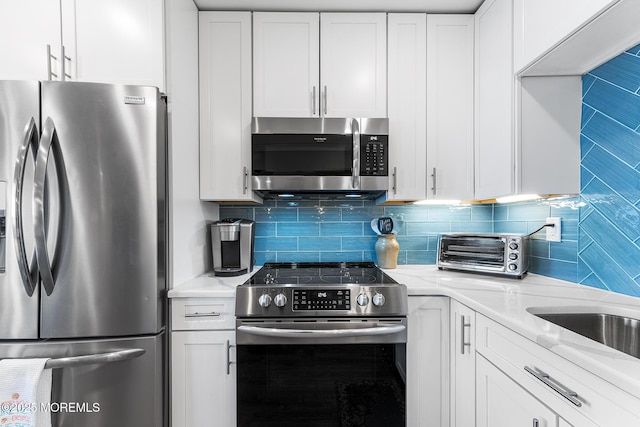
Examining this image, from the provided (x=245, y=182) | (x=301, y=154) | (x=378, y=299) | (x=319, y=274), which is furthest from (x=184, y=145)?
(x=378, y=299)

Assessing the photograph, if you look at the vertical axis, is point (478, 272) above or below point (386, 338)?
above

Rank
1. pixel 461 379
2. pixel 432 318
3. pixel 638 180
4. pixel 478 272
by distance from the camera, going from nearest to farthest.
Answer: pixel 638 180
pixel 461 379
pixel 432 318
pixel 478 272

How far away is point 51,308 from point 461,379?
1.78 meters

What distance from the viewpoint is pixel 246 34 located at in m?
1.79

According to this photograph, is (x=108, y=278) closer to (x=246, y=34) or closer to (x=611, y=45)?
(x=246, y=34)

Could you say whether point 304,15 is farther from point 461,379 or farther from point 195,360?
point 461,379

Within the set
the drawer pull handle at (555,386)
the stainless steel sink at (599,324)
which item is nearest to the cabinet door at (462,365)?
the stainless steel sink at (599,324)

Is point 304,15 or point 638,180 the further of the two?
point 304,15

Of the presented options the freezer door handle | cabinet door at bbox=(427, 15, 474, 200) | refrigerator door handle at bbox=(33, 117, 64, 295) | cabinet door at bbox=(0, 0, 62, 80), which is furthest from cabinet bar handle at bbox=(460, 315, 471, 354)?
cabinet door at bbox=(0, 0, 62, 80)

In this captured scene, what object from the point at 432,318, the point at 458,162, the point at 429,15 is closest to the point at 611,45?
the point at 458,162

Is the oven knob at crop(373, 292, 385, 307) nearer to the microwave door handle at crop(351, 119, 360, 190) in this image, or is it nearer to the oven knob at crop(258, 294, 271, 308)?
the oven knob at crop(258, 294, 271, 308)

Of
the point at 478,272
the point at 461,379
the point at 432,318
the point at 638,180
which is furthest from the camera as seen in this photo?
the point at 478,272

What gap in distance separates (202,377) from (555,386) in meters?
1.38

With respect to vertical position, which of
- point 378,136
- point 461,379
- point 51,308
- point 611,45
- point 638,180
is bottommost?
point 461,379
